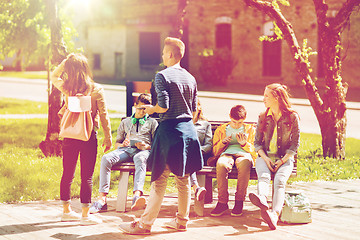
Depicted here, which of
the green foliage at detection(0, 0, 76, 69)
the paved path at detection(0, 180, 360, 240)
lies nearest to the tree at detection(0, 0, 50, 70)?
the green foliage at detection(0, 0, 76, 69)

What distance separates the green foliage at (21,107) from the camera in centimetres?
1905

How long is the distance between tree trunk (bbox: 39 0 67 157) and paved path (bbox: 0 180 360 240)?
126 inches

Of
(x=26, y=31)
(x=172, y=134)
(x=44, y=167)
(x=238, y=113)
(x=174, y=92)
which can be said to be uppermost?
(x=26, y=31)

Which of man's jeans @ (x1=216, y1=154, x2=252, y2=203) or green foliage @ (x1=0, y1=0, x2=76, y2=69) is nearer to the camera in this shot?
man's jeans @ (x1=216, y1=154, x2=252, y2=203)

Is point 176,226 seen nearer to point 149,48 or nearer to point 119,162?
point 119,162

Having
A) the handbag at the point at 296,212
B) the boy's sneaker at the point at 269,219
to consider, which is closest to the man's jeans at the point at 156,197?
the boy's sneaker at the point at 269,219

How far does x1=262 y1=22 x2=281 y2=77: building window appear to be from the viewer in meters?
32.3

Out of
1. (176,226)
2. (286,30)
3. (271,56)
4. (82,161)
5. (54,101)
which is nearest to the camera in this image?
(176,226)

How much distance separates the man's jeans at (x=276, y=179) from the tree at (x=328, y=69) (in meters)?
3.94

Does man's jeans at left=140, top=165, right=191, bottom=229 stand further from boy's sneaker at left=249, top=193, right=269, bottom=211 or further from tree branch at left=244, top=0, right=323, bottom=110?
tree branch at left=244, top=0, right=323, bottom=110

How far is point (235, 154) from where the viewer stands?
23.8ft

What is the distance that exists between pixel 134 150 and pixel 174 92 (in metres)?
1.68

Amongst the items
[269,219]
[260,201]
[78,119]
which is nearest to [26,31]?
[78,119]

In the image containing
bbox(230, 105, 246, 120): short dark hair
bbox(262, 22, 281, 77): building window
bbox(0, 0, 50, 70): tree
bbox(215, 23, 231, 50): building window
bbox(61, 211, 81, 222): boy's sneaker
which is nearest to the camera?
bbox(61, 211, 81, 222): boy's sneaker
